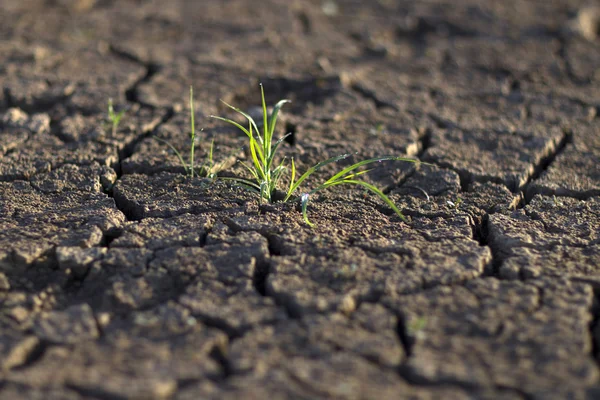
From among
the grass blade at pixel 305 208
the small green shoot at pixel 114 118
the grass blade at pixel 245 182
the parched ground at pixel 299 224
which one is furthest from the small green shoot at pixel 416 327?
the small green shoot at pixel 114 118

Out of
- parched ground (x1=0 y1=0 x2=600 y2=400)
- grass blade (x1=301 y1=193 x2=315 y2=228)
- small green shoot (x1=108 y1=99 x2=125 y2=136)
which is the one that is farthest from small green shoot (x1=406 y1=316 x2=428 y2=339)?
small green shoot (x1=108 y1=99 x2=125 y2=136)

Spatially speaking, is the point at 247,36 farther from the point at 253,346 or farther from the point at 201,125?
the point at 253,346

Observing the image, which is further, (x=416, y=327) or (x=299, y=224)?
(x=299, y=224)

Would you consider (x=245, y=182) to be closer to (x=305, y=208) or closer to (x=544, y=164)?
(x=305, y=208)

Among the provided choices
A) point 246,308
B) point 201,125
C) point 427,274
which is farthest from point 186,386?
point 201,125

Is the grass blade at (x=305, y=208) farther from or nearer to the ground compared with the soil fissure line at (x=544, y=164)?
nearer to the ground

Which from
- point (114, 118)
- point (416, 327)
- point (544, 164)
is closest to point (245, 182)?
point (114, 118)

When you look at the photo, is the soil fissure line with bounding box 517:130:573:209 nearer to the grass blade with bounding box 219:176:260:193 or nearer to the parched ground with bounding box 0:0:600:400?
the parched ground with bounding box 0:0:600:400

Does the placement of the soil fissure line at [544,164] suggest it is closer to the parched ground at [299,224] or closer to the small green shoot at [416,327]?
the parched ground at [299,224]
